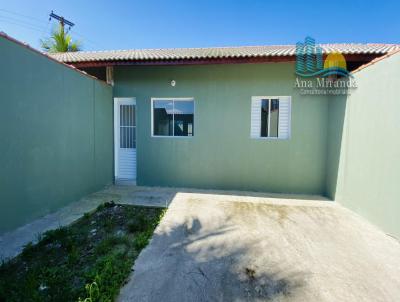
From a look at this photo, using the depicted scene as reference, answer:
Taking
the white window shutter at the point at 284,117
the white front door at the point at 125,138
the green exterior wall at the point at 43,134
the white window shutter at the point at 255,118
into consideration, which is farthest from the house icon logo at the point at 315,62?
the green exterior wall at the point at 43,134

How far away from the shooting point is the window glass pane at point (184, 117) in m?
6.18

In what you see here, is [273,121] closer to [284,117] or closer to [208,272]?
[284,117]

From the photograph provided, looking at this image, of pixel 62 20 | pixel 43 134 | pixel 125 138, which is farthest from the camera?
pixel 62 20

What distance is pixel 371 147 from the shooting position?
159 inches

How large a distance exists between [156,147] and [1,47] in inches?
155

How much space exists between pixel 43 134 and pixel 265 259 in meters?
4.64

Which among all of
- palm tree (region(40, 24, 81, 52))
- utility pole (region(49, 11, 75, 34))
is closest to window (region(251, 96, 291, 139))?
palm tree (region(40, 24, 81, 52))

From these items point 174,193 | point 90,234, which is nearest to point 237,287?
point 90,234

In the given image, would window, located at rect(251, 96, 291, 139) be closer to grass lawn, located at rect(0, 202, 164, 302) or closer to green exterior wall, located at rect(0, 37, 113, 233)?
grass lawn, located at rect(0, 202, 164, 302)

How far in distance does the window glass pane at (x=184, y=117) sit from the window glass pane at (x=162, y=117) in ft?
0.64

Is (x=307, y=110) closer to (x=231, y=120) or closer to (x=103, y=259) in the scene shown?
(x=231, y=120)

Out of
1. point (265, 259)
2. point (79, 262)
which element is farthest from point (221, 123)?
point (79, 262)

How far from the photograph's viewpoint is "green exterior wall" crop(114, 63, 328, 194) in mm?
5754

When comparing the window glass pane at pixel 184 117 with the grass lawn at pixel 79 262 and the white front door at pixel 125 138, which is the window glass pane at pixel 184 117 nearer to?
the white front door at pixel 125 138
